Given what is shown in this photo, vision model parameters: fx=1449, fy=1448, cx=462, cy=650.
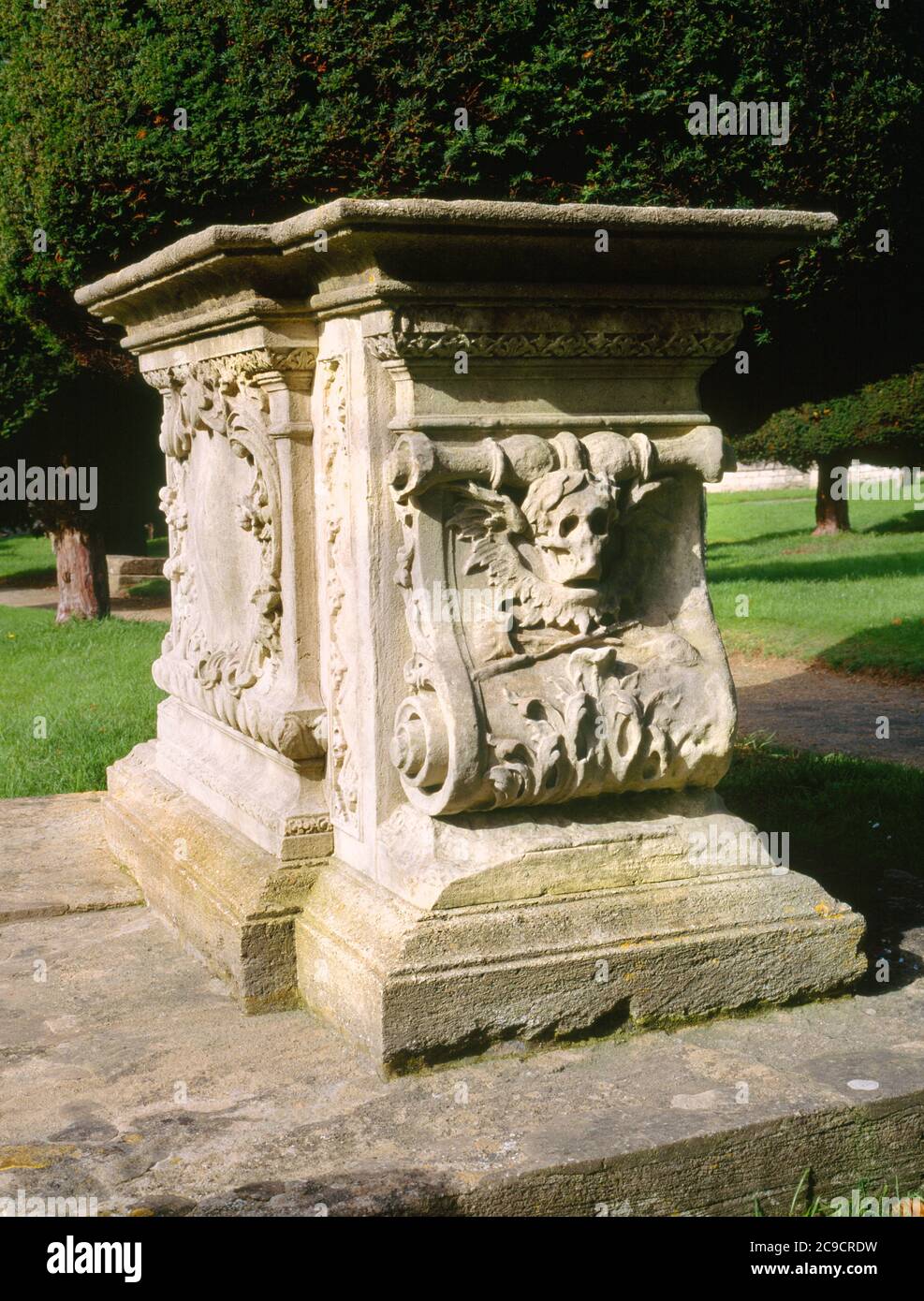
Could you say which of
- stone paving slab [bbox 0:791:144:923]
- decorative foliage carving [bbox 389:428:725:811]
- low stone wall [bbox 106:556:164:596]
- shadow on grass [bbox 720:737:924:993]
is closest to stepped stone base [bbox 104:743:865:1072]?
decorative foliage carving [bbox 389:428:725:811]

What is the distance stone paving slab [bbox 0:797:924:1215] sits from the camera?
8.21 ft

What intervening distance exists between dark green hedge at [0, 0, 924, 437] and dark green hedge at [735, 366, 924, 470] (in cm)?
903

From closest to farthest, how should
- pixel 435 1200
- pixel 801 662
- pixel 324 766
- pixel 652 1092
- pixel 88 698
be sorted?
1. pixel 435 1200
2. pixel 652 1092
3. pixel 324 766
4. pixel 88 698
5. pixel 801 662

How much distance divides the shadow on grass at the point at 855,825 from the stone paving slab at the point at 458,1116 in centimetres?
34

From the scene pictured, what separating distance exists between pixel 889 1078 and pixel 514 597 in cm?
123

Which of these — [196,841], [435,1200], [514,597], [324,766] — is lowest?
[435,1200]

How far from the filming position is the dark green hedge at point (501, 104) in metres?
4.77

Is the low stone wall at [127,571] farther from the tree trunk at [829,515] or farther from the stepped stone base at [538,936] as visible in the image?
the stepped stone base at [538,936]

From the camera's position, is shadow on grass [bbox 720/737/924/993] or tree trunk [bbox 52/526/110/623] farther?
tree trunk [bbox 52/526/110/623]

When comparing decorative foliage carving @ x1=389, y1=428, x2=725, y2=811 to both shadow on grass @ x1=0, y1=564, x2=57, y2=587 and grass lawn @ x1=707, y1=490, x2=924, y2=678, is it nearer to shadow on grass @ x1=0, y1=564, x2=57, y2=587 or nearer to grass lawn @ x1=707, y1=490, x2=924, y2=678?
grass lawn @ x1=707, y1=490, x2=924, y2=678

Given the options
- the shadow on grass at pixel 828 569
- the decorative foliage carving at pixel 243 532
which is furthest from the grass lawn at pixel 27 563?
the decorative foliage carving at pixel 243 532

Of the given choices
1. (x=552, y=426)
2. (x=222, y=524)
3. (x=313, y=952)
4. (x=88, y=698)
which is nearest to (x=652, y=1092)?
(x=313, y=952)

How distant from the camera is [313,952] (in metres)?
3.24

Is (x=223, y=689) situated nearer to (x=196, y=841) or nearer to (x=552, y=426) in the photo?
(x=196, y=841)
